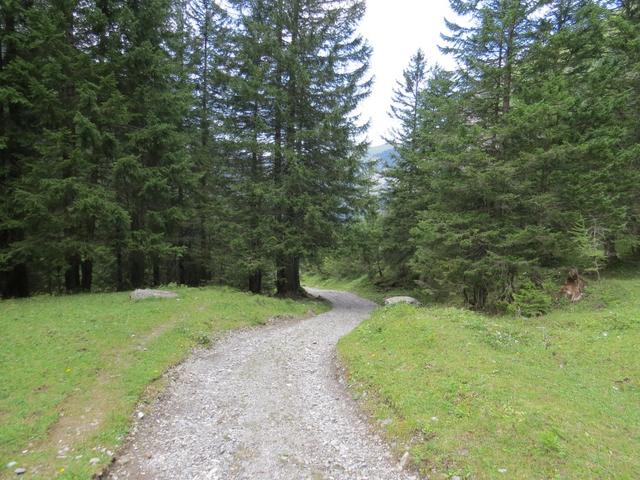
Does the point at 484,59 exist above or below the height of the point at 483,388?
above

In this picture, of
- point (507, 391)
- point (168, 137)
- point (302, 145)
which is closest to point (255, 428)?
point (507, 391)

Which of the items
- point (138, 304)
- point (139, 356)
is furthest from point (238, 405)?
point (138, 304)

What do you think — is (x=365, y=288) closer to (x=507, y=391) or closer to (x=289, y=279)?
(x=289, y=279)

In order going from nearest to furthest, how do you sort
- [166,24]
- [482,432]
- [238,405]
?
1. [482,432]
2. [238,405]
3. [166,24]

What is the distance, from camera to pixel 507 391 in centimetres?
566

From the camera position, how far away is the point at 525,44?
1300 centimetres

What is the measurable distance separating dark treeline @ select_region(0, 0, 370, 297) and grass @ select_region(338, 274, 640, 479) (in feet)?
30.8

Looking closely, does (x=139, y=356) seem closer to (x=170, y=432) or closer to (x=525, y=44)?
(x=170, y=432)

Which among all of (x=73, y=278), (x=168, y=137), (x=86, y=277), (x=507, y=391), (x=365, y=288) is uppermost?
(x=168, y=137)

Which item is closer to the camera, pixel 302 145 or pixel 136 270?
pixel 136 270

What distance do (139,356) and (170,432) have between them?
11.0 feet

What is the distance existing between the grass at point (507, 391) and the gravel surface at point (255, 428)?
0.60m

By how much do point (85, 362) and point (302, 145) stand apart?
1405 centimetres

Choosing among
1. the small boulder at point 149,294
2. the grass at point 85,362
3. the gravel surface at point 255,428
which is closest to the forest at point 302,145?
the small boulder at point 149,294
